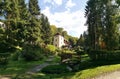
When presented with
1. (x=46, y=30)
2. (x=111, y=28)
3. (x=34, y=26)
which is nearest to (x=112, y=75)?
(x=111, y=28)

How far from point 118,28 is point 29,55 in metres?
23.4

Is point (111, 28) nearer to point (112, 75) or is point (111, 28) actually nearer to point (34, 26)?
point (34, 26)

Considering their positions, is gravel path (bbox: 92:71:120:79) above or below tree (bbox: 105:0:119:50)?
below

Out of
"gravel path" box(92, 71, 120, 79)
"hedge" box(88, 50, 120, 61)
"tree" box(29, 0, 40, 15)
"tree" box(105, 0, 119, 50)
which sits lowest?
"gravel path" box(92, 71, 120, 79)

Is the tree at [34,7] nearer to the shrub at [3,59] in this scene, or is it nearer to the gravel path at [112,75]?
the shrub at [3,59]

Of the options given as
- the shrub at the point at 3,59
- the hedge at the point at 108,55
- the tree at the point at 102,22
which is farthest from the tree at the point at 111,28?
the shrub at the point at 3,59

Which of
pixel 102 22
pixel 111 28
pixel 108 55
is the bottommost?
pixel 108 55

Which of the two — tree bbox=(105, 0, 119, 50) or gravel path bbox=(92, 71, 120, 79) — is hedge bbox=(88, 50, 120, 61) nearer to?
gravel path bbox=(92, 71, 120, 79)

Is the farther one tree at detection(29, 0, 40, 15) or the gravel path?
tree at detection(29, 0, 40, 15)

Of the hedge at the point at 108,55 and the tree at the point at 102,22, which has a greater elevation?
the tree at the point at 102,22

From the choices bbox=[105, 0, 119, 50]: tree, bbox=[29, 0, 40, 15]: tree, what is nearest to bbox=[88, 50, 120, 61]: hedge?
bbox=[105, 0, 119, 50]: tree

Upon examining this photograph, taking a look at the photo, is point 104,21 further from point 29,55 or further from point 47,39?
point 47,39

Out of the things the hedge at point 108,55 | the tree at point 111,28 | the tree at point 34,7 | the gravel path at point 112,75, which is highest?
the tree at point 34,7

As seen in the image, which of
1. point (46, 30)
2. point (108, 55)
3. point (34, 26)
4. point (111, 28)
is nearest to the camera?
point (108, 55)
